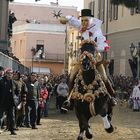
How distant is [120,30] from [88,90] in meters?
38.5

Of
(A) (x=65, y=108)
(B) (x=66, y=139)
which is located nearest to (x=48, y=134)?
(B) (x=66, y=139)

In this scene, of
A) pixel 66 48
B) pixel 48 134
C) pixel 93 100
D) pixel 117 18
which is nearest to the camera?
pixel 93 100

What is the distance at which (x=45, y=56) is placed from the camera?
7875cm

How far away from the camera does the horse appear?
508 inches

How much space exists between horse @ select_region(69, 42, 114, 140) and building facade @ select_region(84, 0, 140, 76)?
33680 mm

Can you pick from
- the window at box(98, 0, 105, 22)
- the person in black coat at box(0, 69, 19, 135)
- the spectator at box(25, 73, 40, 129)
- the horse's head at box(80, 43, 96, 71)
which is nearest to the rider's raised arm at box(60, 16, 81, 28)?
the horse's head at box(80, 43, 96, 71)

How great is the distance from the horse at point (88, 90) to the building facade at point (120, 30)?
33.7 metres

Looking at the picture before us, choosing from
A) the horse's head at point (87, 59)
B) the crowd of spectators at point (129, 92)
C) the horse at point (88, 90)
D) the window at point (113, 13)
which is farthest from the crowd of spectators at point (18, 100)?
the window at point (113, 13)

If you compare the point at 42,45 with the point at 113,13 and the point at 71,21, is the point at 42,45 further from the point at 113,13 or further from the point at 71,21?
the point at 71,21

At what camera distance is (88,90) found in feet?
42.3

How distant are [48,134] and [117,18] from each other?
36.1 m

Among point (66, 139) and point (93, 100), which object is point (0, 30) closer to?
point (66, 139)

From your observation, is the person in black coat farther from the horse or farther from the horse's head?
the horse's head

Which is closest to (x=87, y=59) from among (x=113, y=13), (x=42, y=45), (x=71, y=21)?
(x=71, y=21)
